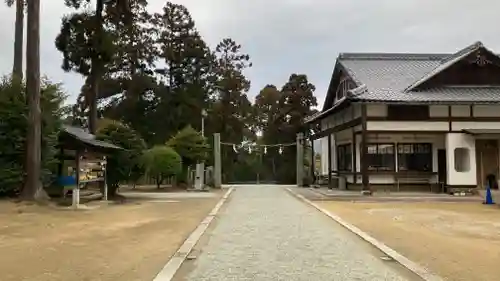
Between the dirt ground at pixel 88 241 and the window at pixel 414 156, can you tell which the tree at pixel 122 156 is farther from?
the window at pixel 414 156

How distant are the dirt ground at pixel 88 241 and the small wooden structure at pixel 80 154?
2.07 metres

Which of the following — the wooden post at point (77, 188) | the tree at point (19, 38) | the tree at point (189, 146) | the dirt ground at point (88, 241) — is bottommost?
the dirt ground at point (88, 241)

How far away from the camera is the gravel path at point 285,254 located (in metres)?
7.20

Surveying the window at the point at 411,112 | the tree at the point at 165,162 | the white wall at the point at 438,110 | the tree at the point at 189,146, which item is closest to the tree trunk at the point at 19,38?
the tree at the point at 165,162

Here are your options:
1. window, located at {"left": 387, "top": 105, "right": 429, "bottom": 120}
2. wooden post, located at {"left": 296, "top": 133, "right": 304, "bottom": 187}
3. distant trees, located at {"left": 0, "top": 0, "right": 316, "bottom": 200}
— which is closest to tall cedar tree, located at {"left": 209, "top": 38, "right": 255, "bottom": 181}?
distant trees, located at {"left": 0, "top": 0, "right": 316, "bottom": 200}

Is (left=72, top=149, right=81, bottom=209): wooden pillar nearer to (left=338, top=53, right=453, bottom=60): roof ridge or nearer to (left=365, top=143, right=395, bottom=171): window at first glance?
(left=365, top=143, right=395, bottom=171): window

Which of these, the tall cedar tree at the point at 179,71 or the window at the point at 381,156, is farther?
the tall cedar tree at the point at 179,71

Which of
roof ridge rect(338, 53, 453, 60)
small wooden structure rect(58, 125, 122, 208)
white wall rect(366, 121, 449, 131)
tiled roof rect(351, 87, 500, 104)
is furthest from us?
roof ridge rect(338, 53, 453, 60)

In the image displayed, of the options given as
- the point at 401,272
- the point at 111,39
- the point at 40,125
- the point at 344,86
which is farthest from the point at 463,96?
the point at 401,272

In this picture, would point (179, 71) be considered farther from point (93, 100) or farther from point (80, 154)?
point (80, 154)

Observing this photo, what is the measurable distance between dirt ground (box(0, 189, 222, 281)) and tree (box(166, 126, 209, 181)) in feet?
59.5

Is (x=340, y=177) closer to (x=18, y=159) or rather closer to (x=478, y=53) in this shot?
(x=478, y=53)

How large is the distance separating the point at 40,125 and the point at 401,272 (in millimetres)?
14782

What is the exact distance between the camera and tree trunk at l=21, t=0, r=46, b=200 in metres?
18.2
